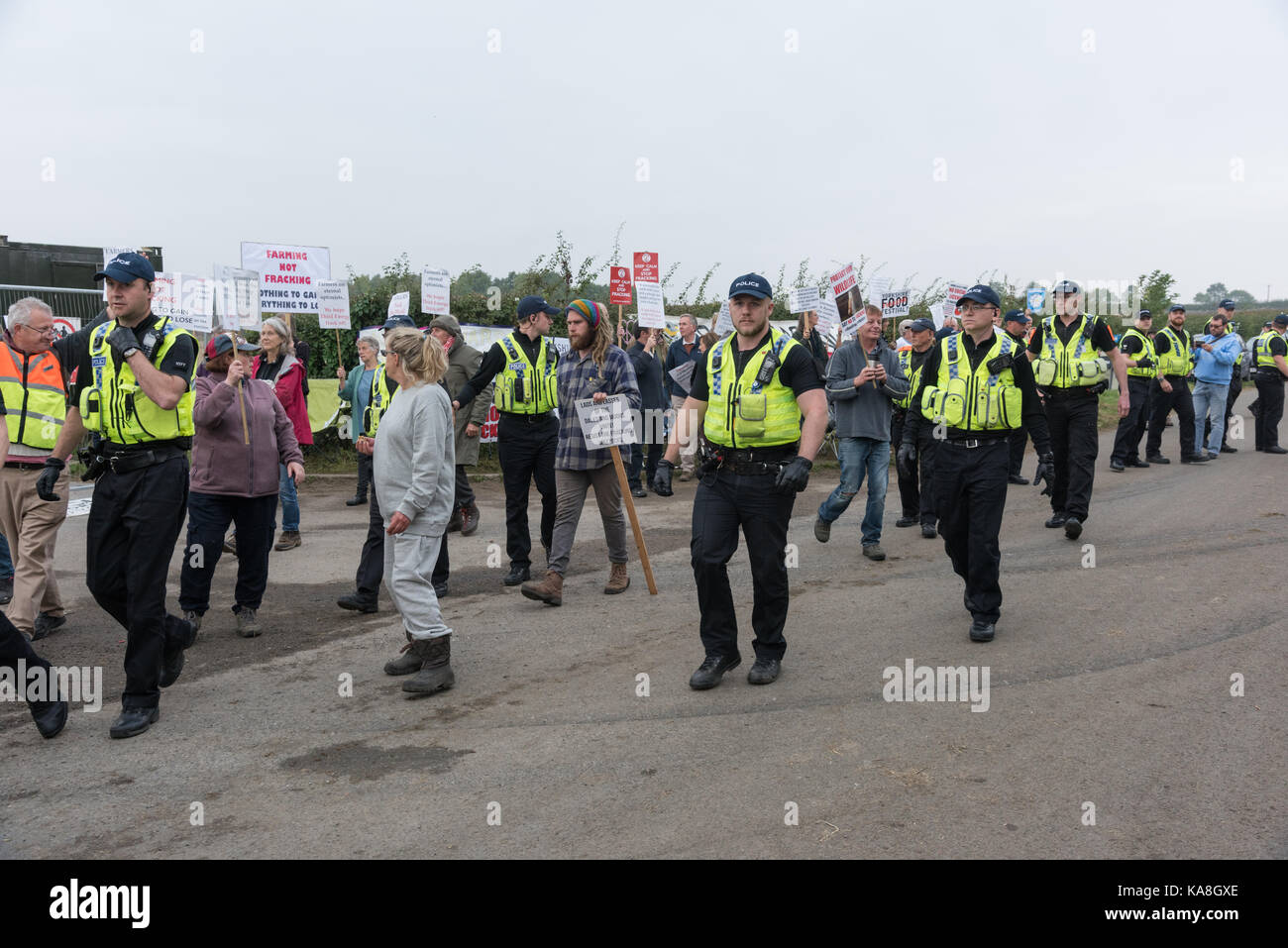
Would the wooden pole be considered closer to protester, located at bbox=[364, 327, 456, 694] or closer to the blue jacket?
protester, located at bbox=[364, 327, 456, 694]

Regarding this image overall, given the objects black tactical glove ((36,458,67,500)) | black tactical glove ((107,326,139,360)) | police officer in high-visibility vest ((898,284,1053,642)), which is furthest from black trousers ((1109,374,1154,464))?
black tactical glove ((36,458,67,500))

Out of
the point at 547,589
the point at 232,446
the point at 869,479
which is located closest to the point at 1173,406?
the point at 869,479

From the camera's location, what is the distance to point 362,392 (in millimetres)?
10930

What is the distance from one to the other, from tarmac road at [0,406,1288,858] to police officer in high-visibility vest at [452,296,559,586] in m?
0.62

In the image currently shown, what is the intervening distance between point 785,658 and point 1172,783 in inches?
91.3

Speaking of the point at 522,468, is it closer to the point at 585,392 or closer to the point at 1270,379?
the point at 585,392

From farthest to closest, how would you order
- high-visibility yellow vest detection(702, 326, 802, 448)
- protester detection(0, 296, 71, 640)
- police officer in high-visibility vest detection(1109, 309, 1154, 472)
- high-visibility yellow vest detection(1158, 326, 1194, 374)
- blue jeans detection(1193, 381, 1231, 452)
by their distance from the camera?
blue jeans detection(1193, 381, 1231, 452), high-visibility yellow vest detection(1158, 326, 1194, 374), police officer in high-visibility vest detection(1109, 309, 1154, 472), protester detection(0, 296, 71, 640), high-visibility yellow vest detection(702, 326, 802, 448)

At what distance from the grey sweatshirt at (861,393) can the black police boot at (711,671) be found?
13.0 ft

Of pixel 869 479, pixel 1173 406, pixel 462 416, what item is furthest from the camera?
pixel 1173 406

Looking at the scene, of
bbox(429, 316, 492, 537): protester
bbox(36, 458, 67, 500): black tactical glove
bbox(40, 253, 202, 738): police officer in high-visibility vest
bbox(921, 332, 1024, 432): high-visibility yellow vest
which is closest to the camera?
bbox(40, 253, 202, 738): police officer in high-visibility vest

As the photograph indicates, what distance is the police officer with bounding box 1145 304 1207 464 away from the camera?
48.2 ft

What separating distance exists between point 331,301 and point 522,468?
278 inches
